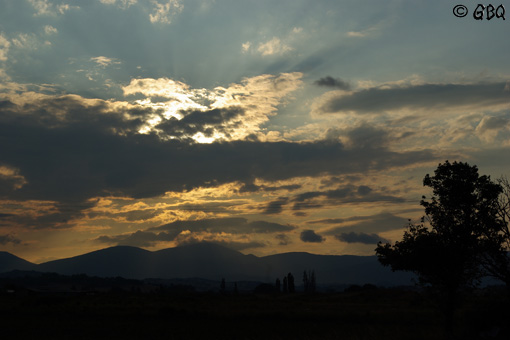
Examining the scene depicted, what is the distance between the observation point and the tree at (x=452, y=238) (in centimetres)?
3397

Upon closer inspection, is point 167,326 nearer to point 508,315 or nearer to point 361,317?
point 361,317

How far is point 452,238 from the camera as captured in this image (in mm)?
34938

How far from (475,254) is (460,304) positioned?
14.0 feet

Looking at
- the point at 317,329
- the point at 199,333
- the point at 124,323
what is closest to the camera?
the point at 199,333

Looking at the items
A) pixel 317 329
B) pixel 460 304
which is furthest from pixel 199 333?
pixel 460 304

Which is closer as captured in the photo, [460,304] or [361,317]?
[460,304]

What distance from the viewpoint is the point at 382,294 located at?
4938 inches

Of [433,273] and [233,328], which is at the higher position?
[433,273]

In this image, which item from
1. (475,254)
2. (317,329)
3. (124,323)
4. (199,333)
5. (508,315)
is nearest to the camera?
(508,315)

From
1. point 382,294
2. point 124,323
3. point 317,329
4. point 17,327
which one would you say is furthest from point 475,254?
point 382,294

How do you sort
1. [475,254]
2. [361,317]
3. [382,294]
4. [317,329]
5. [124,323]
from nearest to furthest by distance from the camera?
[475,254] → [317,329] → [124,323] → [361,317] → [382,294]

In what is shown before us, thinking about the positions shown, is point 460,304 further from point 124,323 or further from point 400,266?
point 124,323

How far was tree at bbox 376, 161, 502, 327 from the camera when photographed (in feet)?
111

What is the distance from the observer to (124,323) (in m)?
54.7
